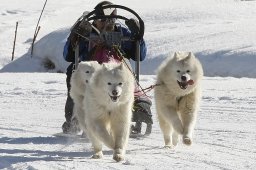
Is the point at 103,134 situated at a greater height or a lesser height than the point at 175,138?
greater

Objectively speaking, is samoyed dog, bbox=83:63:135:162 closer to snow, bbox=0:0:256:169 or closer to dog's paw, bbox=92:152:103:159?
dog's paw, bbox=92:152:103:159

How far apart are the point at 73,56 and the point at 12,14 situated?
A: 26889 millimetres

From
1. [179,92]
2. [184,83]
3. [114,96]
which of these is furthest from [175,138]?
[114,96]

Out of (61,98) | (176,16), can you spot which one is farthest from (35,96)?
(176,16)

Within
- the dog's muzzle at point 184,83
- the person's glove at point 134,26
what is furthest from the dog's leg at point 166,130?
the person's glove at point 134,26

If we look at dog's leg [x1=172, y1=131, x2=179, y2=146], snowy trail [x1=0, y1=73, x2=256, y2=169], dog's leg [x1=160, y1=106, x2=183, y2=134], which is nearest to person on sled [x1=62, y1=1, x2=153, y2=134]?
snowy trail [x1=0, y1=73, x2=256, y2=169]

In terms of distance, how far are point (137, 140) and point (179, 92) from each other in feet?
2.90

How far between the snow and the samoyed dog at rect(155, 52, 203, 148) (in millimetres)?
244

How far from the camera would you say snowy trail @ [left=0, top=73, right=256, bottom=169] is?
16.6 ft

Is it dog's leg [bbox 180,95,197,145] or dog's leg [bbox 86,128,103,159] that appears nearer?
dog's leg [bbox 86,128,103,159]

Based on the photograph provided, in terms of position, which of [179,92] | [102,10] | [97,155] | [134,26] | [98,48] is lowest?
[97,155]

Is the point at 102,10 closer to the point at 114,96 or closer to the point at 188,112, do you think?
the point at 188,112

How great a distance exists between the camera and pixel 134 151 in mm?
5812

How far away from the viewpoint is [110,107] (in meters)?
5.27
